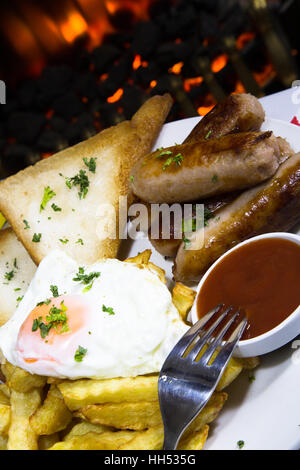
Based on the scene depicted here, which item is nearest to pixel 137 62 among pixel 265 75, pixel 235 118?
pixel 265 75

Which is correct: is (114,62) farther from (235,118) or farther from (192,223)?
(192,223)

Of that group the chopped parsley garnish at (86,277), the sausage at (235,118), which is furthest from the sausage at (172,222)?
the chopped parsley garnish at (86,277)

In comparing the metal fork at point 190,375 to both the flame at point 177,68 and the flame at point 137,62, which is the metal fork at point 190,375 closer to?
the flame at point 177,68

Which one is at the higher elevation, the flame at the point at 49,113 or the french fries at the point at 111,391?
the french fries at the point at 111,391

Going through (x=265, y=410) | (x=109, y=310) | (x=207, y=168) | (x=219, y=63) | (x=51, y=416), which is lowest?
(x=265, y=410)

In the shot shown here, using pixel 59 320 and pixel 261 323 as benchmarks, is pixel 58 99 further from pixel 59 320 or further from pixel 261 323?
pixel 261 323

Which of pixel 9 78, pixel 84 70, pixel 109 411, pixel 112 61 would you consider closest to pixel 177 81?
pixel 112 61
